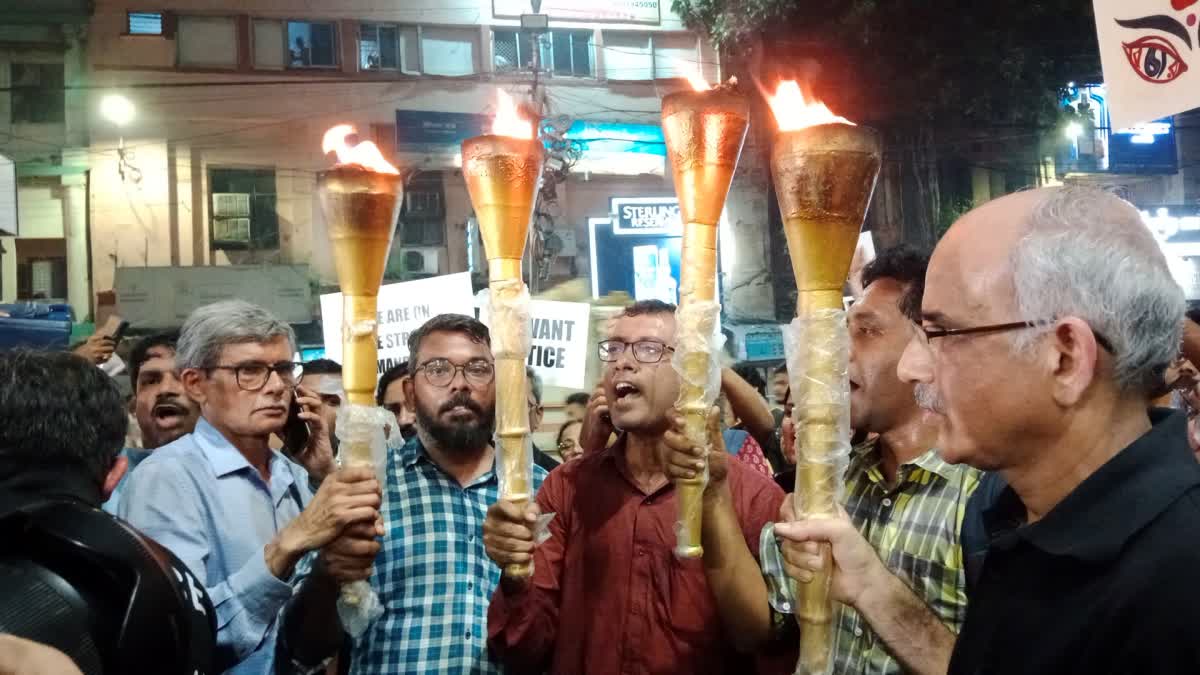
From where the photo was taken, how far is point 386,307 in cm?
640

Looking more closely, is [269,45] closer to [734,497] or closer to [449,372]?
→ [449,372]

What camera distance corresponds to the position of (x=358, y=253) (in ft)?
7.56

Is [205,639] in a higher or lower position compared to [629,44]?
lower

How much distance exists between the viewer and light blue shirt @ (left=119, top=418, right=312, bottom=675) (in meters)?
2.52

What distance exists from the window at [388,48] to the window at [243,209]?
3470 millimetres

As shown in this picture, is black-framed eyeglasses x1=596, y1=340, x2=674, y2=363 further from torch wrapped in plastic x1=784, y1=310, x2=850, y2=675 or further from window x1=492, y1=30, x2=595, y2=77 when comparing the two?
window x1=492, y1=30, x2=595, y2=77

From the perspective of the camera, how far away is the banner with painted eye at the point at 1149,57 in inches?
143

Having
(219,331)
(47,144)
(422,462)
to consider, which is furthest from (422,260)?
(422,462)

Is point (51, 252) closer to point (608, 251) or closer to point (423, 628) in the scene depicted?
point (608, 251)

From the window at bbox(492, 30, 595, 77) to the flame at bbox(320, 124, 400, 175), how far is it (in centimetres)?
2042

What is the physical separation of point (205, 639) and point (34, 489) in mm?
418

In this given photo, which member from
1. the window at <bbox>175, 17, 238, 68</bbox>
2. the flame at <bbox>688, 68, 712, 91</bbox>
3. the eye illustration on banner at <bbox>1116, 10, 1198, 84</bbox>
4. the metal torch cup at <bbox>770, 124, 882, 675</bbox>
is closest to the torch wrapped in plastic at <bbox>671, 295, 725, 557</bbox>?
the metal torch cup at <bbox>770, 124, 882, 675</bbox>

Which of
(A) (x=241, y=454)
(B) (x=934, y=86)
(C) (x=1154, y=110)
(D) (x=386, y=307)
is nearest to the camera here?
(A) (x=241, y=454)


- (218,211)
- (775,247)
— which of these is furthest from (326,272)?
(775,247)
